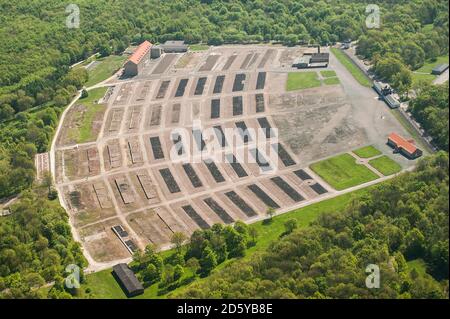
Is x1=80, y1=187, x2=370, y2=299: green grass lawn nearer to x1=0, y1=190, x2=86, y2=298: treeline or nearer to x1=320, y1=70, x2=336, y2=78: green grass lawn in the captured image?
x1=0, y1=190, x2=86, y2=298: treeline

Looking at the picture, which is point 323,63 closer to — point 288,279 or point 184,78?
point 184,78

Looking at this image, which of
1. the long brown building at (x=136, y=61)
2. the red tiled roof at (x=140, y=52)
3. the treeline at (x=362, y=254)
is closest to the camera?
the treeline at (x=362, y=254)

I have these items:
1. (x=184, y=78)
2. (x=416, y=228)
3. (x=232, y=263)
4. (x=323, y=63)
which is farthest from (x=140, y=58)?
(x=416, y=228)

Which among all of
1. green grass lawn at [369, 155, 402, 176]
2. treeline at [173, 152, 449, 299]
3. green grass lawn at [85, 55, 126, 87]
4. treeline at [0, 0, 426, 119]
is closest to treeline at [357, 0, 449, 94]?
treeline at [0, 0, 426, 119]

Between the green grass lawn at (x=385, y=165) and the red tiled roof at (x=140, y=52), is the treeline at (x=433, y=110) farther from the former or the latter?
the red tiled roof at (x=140, y=52)

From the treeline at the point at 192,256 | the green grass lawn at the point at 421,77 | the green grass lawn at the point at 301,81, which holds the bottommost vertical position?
the green grass lawn at the point at 421,77

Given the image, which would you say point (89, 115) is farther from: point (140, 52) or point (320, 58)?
point (320, 58)

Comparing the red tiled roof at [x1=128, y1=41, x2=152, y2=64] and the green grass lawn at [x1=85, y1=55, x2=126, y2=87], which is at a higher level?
the red tiled roof at [x1=128, y1=41, x2=152, y2=64]

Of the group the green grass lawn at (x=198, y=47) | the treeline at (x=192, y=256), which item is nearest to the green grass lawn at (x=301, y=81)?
the green grass lawn at (x=198, y=47)
